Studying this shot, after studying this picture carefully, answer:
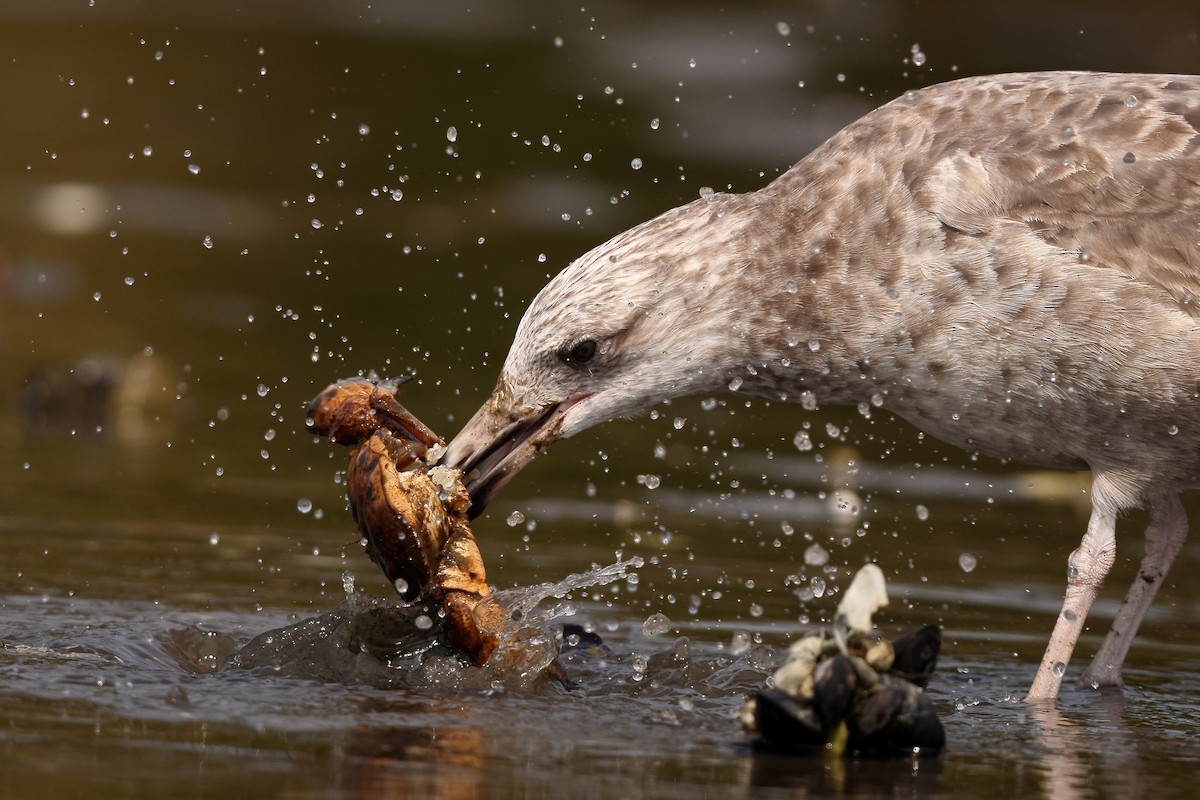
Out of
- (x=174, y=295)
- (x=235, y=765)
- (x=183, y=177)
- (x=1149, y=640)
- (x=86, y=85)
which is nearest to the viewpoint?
(x=235, y=765)

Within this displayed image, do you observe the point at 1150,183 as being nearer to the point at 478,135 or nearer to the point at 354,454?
the point at 354,454

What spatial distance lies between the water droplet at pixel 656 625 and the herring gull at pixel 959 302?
25.4 inches

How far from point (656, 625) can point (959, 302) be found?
4.58ft

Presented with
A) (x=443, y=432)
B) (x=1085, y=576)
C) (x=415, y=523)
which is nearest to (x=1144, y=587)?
(x=1085, y=576)

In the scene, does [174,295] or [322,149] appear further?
[322,149]

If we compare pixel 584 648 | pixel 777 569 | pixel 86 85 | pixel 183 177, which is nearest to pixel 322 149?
pixel 183 177

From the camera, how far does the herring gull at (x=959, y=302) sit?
6211 millimetres

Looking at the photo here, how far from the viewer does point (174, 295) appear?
1278 cm

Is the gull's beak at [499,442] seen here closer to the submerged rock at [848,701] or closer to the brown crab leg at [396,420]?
the brown crab leg at [396,420]

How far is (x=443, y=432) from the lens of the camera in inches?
373

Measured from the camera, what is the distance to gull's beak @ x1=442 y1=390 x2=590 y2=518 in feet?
21.5

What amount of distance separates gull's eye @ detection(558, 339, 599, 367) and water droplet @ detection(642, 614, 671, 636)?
833mm

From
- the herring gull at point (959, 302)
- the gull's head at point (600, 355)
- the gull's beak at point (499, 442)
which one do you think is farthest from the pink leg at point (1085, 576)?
the gull's beak at point (499, 442)

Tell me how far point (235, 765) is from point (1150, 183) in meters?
3.30
